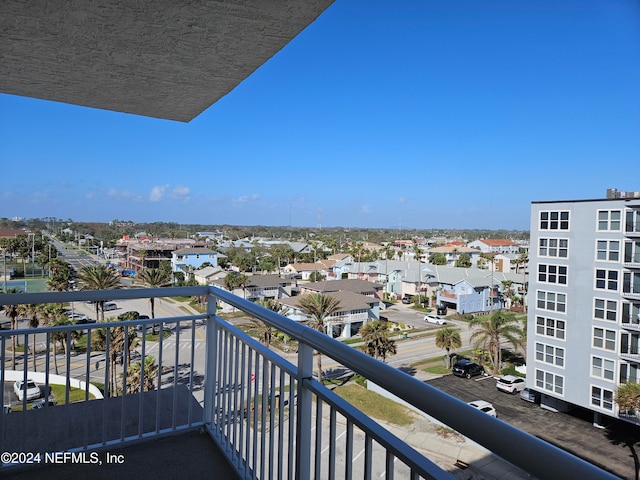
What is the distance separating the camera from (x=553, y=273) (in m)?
4.28

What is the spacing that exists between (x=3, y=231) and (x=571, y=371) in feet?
26.7

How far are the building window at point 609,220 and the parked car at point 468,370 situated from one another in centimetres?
405

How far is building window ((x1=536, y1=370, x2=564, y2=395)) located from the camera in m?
4.60

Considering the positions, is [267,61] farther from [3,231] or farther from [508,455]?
[3,231]

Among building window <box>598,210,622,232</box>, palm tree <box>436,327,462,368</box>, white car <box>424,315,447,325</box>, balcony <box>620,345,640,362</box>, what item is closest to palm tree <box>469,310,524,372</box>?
palm tree <box>436,327,462,368</box>

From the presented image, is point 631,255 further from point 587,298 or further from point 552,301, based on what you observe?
point 552,301

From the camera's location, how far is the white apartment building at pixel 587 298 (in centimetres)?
373

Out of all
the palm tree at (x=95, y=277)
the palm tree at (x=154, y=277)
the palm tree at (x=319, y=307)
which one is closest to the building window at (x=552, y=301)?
the palm tree at (x=95, y=277)

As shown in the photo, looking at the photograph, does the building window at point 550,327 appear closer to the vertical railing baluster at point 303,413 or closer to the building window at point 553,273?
the building window at point 553,273

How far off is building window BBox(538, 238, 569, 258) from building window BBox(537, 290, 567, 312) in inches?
19.8

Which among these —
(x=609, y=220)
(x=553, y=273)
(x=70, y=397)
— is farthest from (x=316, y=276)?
(x=70, y=397)

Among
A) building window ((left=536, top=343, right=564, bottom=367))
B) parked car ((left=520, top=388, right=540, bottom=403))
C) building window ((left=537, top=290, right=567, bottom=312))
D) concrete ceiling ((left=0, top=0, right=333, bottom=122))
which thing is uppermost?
concrete ceiling ((left=0, top=0, right=333, bottom=122))

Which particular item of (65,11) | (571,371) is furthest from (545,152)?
(65,11)

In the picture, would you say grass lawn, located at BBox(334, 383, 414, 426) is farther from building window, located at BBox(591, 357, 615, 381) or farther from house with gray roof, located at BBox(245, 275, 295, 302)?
house with gray roof, located at BBox(245, 275, 295, 302)
